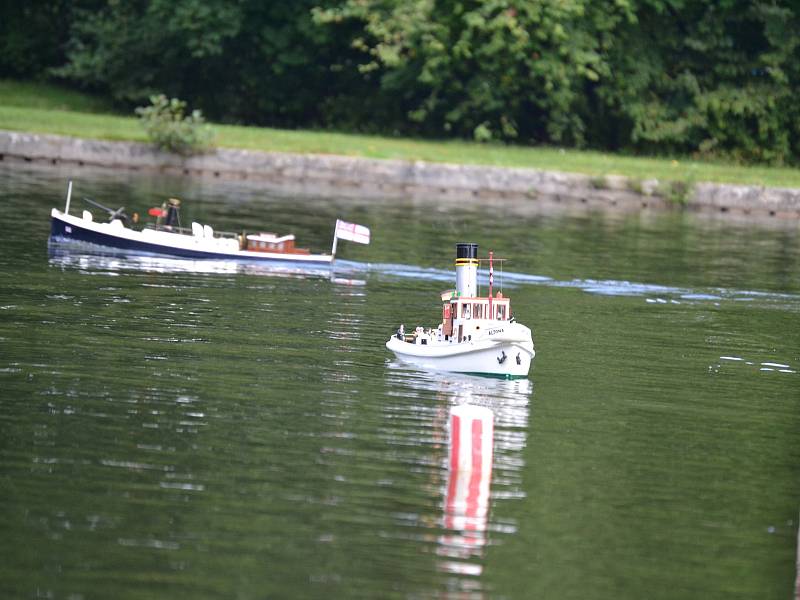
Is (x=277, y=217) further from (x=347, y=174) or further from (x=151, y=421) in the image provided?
(x=151, y=421)

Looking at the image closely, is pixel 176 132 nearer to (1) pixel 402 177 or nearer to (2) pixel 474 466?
(1) pixel 402 177

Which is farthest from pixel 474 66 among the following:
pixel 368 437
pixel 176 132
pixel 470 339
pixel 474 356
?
pixel 368 437

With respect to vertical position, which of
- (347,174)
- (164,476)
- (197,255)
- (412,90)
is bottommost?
(164,476)

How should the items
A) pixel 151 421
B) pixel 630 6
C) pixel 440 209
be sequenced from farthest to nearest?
1. pixel 630 6
2. pixel 440 209
3. pixel 151 421

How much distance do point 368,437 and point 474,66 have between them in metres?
Answer: 51.6

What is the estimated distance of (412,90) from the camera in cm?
7156

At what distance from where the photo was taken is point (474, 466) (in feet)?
63.7

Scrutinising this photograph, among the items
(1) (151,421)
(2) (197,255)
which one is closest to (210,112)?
(2) (197,255)

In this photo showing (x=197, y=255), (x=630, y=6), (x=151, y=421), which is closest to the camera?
(x=151, y=421)

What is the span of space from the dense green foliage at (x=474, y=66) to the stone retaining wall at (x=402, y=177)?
734 cm

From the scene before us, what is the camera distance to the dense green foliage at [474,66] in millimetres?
68062

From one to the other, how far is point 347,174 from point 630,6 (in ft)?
54.8

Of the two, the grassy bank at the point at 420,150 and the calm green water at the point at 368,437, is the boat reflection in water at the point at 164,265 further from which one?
the grassy bank at the point at 420,150

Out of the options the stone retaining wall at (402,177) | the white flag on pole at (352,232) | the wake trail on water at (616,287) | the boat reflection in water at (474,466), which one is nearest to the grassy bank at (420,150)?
the stone retaining wall at (402,177)
